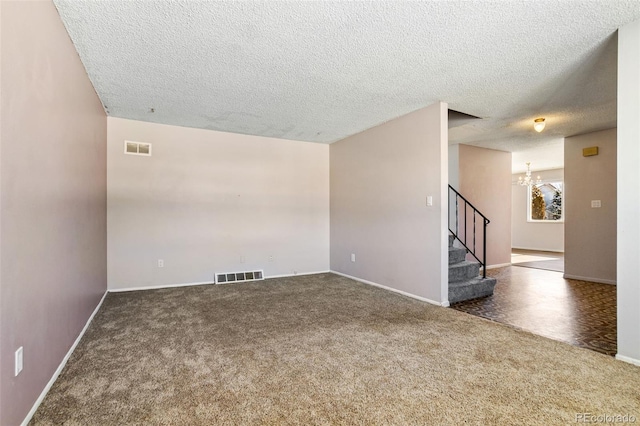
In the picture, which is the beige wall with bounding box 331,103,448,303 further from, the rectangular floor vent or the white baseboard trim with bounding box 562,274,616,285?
the white baseboard trim with bounding box 562,274,616,285

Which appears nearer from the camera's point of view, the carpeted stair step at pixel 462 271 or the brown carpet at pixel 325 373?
the brown carpet at pixel 325 373

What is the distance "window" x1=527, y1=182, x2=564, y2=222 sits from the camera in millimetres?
8906

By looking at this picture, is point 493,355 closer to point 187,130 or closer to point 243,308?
point 243,308

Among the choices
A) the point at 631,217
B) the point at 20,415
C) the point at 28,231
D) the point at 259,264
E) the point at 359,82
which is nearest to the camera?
the point at 20,415

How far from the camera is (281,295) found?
13.3 ft

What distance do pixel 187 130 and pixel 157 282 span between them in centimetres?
235

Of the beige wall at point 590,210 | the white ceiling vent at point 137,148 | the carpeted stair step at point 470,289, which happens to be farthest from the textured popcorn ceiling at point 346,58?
the carpeted stair step at point 470,289

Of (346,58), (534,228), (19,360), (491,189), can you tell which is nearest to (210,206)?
(346,58)

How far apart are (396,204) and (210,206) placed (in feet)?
9.52

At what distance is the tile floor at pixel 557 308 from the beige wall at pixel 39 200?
146 inches

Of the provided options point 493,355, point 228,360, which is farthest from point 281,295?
point 493,355

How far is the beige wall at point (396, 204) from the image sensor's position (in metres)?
3.58

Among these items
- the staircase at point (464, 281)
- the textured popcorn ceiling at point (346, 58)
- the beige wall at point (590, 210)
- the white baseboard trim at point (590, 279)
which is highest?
the textured popcorn ceiling at point (346, 58)

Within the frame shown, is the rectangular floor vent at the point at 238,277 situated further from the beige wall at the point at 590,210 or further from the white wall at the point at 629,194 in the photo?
the beige wall at the point at 590,210
